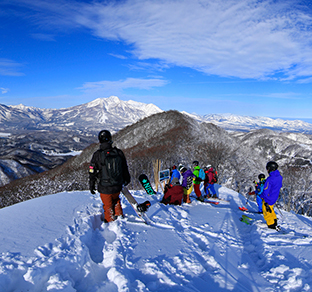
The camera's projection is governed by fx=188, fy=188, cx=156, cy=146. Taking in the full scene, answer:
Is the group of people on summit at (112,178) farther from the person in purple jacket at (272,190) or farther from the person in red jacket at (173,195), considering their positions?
the person in red jacket at (173,195)

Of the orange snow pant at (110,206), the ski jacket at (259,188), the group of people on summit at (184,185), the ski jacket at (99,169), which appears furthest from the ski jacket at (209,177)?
the ski jacket at (99,169)

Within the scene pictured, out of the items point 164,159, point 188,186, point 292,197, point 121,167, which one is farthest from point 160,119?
point 121,167

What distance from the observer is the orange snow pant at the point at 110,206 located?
6.03 metres

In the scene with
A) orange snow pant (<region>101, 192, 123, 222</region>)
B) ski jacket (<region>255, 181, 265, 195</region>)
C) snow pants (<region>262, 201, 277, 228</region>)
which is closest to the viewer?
orange snow pant (<region>101, 192, 123, 222</region>)

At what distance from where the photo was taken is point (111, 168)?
224 inches

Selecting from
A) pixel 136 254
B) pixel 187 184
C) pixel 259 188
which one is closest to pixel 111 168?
pixel 136 254

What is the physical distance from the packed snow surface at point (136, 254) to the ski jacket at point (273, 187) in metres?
1.16

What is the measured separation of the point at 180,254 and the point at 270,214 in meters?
4.45

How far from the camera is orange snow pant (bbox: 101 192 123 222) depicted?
6.03 metres

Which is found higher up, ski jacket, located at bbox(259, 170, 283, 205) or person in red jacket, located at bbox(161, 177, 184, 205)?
ski jacket, located at bbox(259, 170, 283, 205)

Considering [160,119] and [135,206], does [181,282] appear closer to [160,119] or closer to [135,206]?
[135,206]

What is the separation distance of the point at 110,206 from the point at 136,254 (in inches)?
79.2

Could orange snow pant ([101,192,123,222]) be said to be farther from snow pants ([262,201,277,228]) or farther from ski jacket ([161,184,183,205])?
snow pants ([262,201,277,228])

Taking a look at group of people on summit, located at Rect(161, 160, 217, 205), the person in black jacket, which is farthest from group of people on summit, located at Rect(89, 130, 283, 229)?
group of people on summit, located at Rect(161, 160, 217, 205)
